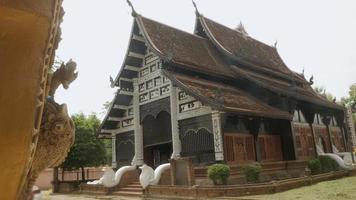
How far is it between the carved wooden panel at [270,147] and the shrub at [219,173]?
4.08 meters

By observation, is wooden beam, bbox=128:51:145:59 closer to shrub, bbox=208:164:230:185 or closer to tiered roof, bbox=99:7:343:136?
tiered roof, bbox=99:7:343:136

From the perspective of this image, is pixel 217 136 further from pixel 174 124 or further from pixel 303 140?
pixel 303 140

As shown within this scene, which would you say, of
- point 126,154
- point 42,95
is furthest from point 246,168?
point 42,95

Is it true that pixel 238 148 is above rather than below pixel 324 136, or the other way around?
below

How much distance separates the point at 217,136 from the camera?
12.0 meters

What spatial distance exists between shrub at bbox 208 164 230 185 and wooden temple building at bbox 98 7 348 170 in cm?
93

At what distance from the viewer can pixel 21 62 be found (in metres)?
1.68

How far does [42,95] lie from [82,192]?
14.9m

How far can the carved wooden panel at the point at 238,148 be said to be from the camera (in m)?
12.5

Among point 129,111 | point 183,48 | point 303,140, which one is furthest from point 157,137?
point 303,140

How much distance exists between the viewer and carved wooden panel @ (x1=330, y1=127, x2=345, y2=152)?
20.3 m

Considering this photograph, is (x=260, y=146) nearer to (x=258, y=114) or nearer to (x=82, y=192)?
(x=258, y=114)

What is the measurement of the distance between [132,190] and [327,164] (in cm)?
942

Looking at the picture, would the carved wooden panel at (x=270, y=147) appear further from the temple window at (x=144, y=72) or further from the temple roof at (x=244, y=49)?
the temple window at (x=144, y=72)
